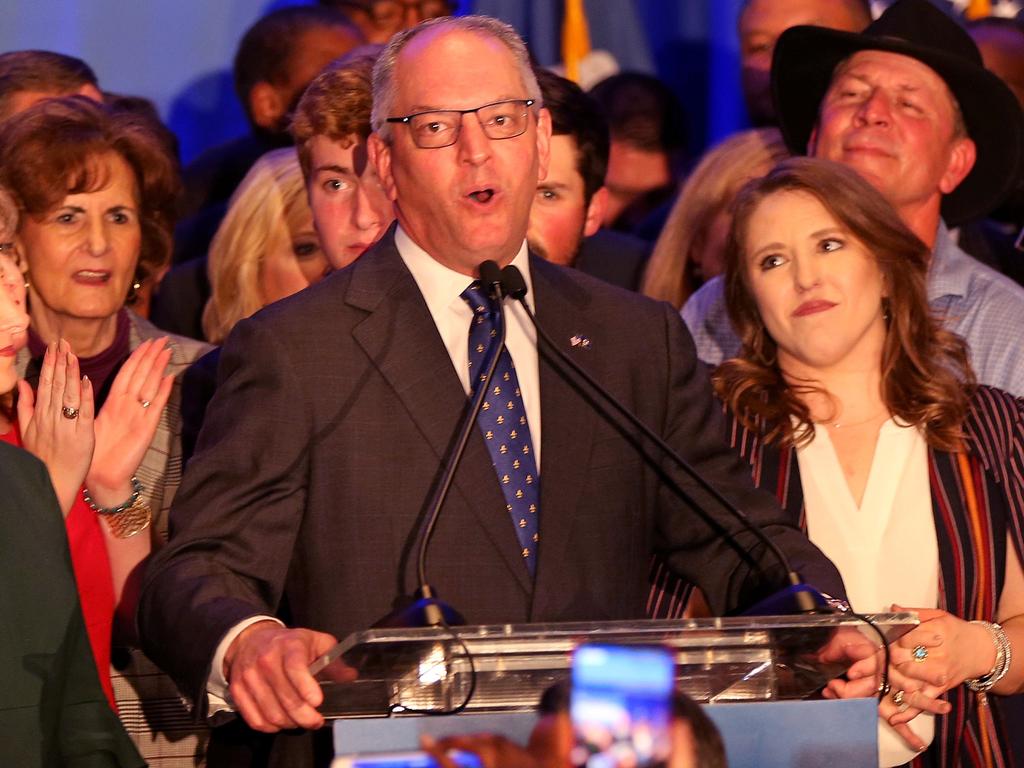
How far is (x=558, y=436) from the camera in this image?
2.76 meters

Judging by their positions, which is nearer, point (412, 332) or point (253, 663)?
point (253, 663)

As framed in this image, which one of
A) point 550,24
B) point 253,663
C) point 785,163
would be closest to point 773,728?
point 253,663

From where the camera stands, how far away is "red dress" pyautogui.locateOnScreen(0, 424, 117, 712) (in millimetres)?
3213

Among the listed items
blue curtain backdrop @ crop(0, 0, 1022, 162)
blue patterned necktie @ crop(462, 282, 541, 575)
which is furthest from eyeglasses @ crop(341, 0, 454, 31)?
blue patterned necktie @ crop(462, 282, 541, 575)

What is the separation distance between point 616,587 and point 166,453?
3.95ft

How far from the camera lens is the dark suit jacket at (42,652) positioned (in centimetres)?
243

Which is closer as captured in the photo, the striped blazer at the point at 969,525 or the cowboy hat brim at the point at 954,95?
the striped blazer at the point at 969,525

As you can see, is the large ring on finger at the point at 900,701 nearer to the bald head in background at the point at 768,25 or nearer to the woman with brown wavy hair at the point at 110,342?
the woman with brown wavy hair at the point at 110,342

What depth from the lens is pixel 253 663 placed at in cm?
219

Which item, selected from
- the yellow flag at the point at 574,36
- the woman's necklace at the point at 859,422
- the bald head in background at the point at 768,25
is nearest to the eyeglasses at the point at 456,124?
the woman's necklace at the point at 859,422

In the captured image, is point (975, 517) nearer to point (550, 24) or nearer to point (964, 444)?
point (964, 444)

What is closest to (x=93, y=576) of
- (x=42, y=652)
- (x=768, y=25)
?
(x=42, y=652)

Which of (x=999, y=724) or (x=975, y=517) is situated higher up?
(x=975, y=517)

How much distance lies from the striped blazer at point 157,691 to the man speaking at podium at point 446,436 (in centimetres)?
61
